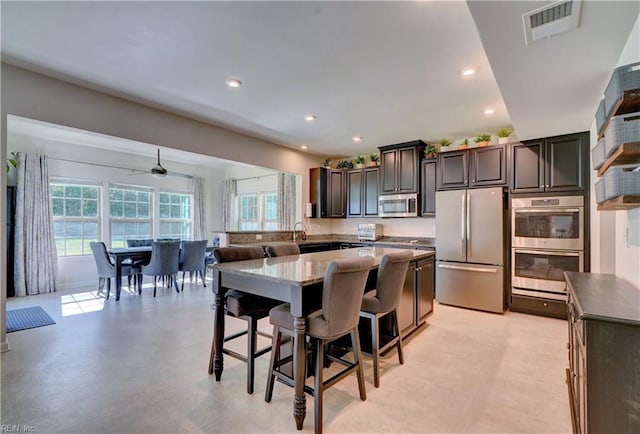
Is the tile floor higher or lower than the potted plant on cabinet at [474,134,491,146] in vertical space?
lower

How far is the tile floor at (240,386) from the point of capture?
1.90 meters

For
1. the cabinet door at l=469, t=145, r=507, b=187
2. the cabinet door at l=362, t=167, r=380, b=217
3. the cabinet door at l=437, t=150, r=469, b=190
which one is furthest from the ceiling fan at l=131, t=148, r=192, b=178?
the cabinet door at l=469, t=145, r=507, b=187

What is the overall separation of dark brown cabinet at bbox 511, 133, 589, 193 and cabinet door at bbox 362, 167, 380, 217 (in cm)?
227

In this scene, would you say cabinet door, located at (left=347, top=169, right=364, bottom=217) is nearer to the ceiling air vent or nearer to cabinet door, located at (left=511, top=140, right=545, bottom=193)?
cabinet door, located at (left=511, top=140, right=545, bottom=193)

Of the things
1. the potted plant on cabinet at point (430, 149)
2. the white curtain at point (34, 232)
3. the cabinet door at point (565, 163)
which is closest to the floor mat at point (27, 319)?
the white curtain at point (34, 232)

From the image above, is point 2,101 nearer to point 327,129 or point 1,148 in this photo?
point 1,148

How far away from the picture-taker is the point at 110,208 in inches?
252

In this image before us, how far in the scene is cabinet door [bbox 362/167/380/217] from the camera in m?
5.85

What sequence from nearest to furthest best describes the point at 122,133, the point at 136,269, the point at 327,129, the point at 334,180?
the point at 122,133 → the point at 327,129 → the point at 136,269 → the point at 334,180

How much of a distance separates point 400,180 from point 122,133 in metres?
4.19

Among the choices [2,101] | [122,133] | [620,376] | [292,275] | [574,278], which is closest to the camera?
[620,376]

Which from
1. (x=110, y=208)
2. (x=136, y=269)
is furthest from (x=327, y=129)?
(x=110, y=208)

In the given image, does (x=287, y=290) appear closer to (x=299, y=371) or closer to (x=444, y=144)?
(x=299, y=371)

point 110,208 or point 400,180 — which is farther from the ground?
point 400,180
